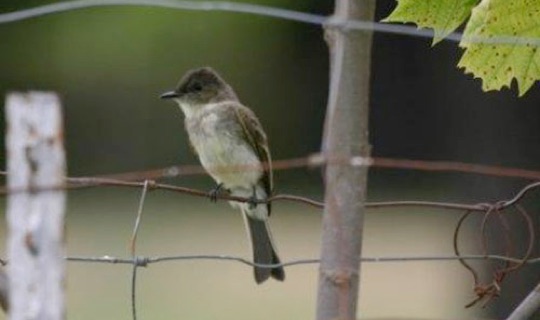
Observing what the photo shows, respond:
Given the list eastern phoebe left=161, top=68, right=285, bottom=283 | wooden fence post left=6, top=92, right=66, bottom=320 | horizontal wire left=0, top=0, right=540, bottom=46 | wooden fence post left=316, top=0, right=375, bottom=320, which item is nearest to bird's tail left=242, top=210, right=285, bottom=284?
eastern phoebe left=161, top=68, right=285, bottom=283

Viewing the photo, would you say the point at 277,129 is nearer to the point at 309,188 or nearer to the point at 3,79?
the point at 309,188

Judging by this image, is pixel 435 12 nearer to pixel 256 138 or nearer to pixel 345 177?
pixel 345 177

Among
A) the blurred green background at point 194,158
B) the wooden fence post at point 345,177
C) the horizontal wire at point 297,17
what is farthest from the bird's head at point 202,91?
the blurred green background at point 194,158

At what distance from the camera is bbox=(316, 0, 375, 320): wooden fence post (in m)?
2.68

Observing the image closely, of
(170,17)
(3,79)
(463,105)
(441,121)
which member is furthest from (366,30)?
(3,79)

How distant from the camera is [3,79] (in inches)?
569

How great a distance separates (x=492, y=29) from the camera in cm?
303

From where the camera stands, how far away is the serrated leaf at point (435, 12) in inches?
120

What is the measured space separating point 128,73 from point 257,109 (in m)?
1.22

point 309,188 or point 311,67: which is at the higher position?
point 311,67

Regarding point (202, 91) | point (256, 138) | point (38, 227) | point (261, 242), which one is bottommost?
point (261, 242)

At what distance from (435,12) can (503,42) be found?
152mm

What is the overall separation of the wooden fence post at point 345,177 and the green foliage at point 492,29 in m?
0.25

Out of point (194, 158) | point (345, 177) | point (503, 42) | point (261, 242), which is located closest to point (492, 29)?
point (503, 42)
